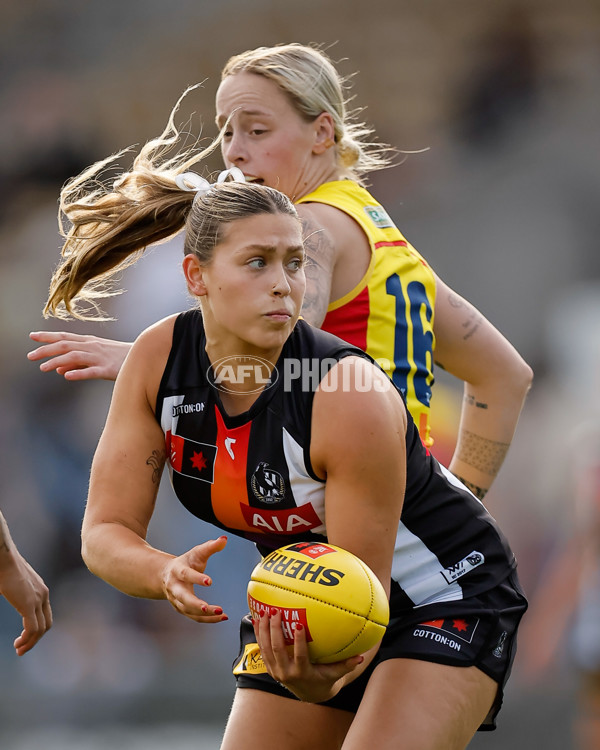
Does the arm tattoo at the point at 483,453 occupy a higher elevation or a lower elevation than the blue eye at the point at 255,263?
lower

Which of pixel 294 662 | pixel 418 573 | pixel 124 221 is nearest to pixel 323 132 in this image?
pixel 124 221

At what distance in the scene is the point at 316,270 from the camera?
10.1ft

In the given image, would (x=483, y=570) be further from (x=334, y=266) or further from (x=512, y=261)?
(x=512, y=261)

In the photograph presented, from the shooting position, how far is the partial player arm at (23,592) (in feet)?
10.8

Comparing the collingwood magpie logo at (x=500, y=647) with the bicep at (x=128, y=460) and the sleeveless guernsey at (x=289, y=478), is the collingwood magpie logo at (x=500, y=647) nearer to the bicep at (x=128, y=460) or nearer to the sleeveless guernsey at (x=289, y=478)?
the sleeveless guernsey at (x=289, y=478)

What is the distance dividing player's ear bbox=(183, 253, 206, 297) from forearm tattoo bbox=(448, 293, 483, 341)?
1320 mm

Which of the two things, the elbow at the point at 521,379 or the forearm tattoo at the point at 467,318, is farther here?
the elbow at the point at 521,379

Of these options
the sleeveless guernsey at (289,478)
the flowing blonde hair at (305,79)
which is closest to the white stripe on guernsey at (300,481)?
the sleeveless guernsey at (289,478)

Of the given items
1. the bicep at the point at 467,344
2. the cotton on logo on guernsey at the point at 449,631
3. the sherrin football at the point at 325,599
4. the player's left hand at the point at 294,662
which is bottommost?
the cotton on logo on guernsey at the point at 449,631

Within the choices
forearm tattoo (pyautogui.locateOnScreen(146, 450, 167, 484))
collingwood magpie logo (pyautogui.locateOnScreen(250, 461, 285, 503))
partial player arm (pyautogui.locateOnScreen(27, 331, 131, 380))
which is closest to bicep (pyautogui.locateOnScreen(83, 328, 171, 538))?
forearm tattoo (pyautogui.locateOnScreen(146, 450, 167, 484))

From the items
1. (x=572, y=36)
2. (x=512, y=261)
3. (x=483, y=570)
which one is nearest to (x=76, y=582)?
(x=512, y=261)

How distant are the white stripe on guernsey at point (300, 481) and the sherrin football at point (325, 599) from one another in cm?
20

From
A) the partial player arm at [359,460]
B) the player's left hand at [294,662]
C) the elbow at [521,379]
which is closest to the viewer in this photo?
the player's left hand at [294,662]

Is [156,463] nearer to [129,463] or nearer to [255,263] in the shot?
[129,463]
